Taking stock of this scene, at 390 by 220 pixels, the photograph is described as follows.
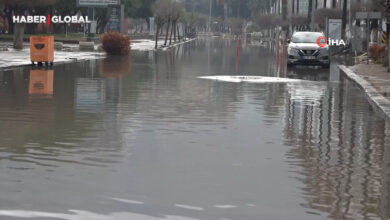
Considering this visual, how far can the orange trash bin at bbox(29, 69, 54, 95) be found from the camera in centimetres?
2170

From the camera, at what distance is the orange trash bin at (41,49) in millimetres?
35719

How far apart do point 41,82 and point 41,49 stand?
436 inches

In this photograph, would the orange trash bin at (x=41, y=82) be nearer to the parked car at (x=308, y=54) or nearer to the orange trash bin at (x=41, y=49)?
the orange trash bin at (x=41, y=49)

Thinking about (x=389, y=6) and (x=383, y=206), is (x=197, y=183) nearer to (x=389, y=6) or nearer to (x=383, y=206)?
(x=383, y=206)

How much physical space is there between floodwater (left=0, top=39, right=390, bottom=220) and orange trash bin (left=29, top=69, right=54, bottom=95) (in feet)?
1.75

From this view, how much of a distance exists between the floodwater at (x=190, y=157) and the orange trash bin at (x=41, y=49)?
47.9 ft

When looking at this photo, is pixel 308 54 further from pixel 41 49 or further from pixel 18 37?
pixel 18 37

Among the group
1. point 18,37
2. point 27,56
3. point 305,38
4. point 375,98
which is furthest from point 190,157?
point 18,37

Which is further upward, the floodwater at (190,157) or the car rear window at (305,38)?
the car rear window at (305,38)

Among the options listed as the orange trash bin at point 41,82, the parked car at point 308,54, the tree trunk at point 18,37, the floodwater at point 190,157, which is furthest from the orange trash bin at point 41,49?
the tree trunk at point 18,37

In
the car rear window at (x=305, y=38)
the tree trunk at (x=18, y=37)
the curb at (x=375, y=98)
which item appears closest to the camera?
the curb at (x=375, y=98)

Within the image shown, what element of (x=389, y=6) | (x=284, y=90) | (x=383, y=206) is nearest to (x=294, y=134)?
(x=383, y=206)

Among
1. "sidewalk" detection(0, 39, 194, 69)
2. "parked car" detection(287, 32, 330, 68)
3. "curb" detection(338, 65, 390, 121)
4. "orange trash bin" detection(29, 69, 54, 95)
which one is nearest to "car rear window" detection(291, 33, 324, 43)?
"parked car" detection(287, 32, 330, 68)

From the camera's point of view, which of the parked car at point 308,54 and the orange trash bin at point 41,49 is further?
the parked car at point 308,54
